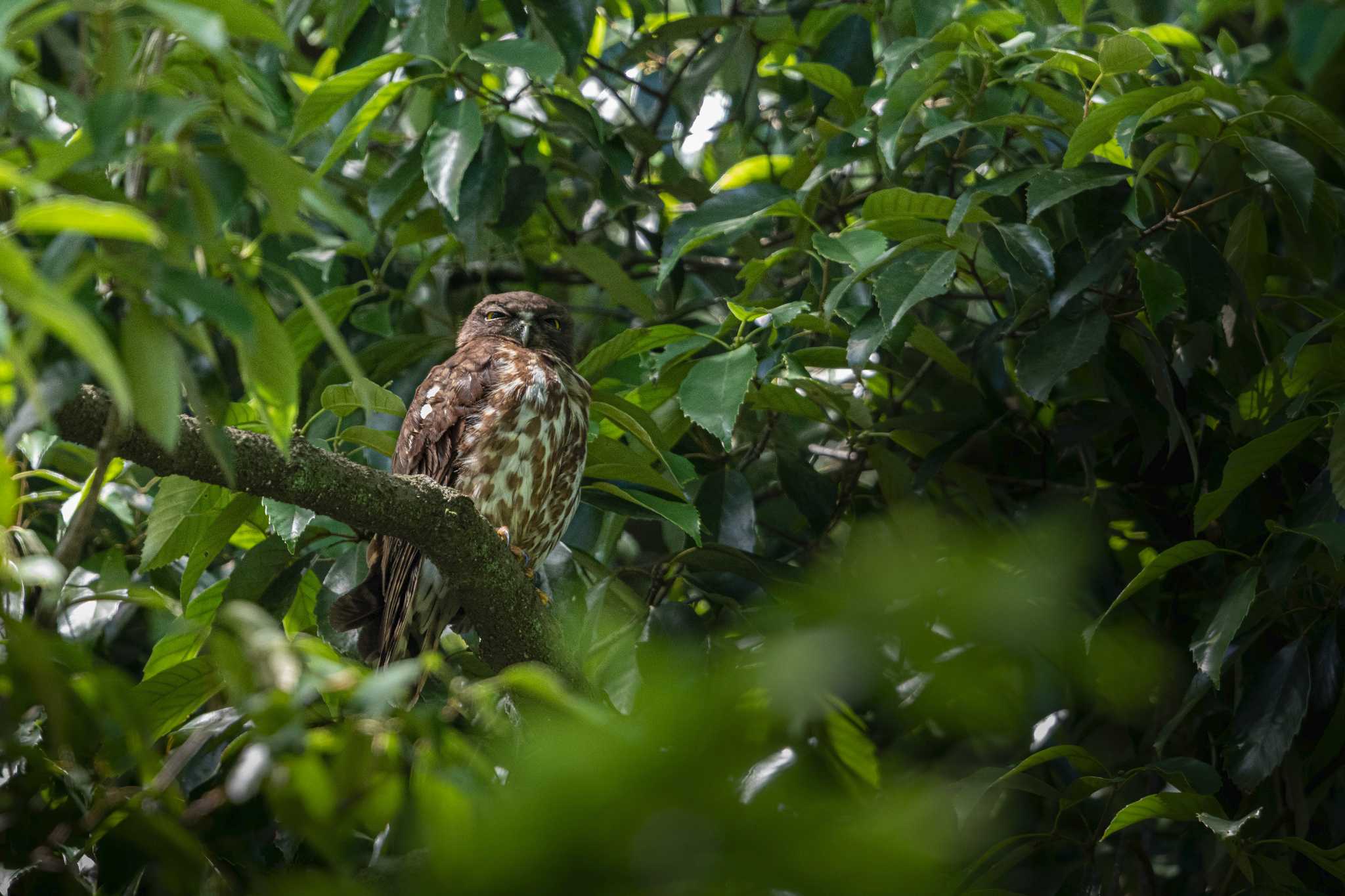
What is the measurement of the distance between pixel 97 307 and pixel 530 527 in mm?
2211

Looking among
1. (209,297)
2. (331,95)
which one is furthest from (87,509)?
(331,95)

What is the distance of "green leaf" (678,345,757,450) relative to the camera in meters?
2.71

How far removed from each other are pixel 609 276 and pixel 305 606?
1.34 meters

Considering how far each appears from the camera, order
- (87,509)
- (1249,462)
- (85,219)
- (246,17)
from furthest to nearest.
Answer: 1. (1249,462)
2. (87,509)
3. (246,17)
4. (85,219)

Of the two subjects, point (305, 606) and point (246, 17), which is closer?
point (246, 17)

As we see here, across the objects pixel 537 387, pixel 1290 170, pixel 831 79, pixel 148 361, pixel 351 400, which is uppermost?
pixel 148 361

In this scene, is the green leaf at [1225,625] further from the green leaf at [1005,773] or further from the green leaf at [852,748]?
the green leaf at [852,748]

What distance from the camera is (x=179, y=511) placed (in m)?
2.84

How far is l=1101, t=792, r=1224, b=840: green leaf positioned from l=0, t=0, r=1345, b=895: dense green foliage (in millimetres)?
19

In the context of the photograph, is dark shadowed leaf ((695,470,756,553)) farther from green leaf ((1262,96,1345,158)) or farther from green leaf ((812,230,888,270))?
green leaf ((1262,96,1345,158))

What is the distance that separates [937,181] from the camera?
149 inches

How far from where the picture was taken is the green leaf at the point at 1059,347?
2.90 m

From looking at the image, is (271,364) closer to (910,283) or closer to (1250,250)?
(910,283)

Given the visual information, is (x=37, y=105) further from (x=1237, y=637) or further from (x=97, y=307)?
(x=1237, y=637)
